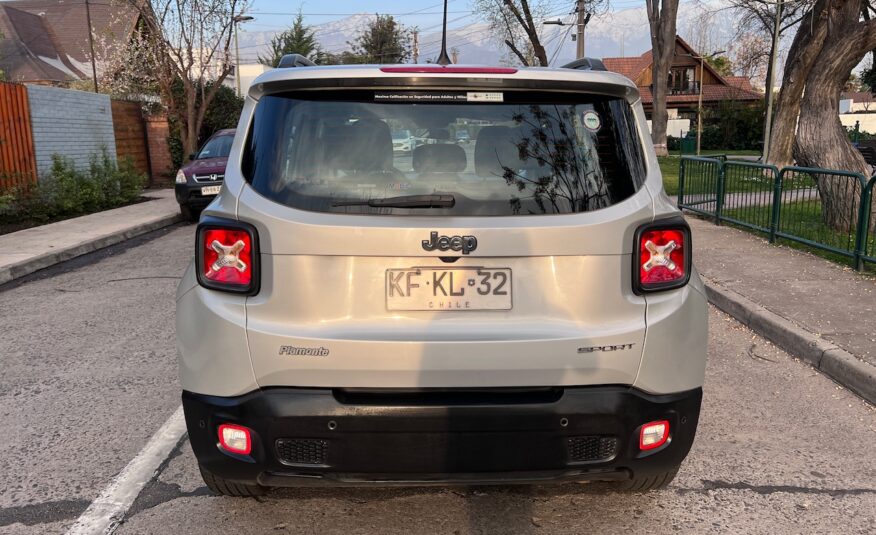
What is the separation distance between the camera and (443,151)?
109 inches

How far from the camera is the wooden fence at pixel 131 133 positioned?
20411 mm

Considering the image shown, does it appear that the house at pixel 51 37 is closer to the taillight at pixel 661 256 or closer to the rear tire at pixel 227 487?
the rear tire at pixel 227 487

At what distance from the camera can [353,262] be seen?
8.53 ft

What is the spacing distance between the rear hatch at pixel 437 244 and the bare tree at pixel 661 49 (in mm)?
30433

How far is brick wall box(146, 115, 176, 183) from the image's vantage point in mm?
22797

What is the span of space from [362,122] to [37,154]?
1442cm

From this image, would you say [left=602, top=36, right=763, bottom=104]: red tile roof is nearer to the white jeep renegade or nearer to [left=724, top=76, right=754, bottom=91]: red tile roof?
[left=724, top=76, right=754, bottom=91]: red tile roof

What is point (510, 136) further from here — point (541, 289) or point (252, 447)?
point (252, 447)

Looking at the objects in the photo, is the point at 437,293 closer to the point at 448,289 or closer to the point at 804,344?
the point at 448,289

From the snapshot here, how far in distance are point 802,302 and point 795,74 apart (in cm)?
1126

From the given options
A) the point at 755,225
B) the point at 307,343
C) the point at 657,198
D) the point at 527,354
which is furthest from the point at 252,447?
the point at 755,225

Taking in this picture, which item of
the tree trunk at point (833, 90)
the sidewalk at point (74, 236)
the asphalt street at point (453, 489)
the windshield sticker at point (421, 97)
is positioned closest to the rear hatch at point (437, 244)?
the windshield sticker at point (421, 97)

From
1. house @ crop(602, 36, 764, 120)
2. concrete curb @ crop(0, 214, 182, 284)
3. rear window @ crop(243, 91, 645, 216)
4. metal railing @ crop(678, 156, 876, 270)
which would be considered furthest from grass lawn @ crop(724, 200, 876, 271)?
house @ crop(602, 36, 764, 120)

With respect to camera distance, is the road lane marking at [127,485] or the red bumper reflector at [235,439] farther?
the road lane marking at [127,485]
